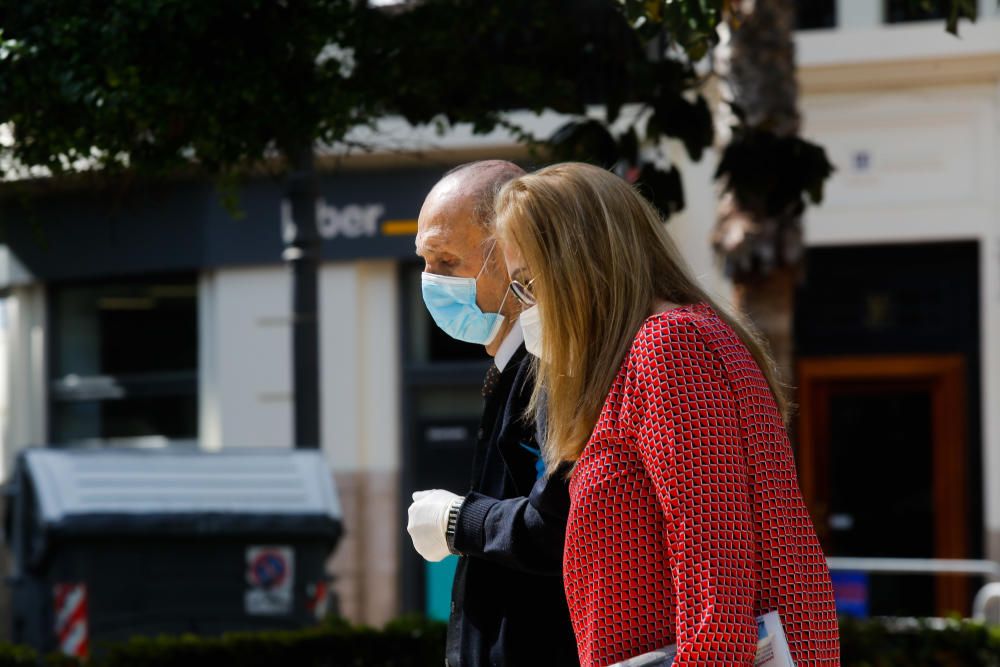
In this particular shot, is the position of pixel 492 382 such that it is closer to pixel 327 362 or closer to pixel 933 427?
pixel 933 427

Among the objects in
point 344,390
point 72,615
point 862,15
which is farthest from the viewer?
point 344,390

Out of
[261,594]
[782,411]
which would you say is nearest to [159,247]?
[261,594]

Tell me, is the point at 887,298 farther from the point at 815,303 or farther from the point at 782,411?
the point at 782,411

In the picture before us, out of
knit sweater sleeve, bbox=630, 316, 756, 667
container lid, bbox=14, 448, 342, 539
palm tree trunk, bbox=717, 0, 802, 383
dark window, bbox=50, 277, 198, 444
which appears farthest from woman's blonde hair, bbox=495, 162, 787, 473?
dark window, bbox=50, 277, 198, 444

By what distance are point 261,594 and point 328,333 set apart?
19.4 feet

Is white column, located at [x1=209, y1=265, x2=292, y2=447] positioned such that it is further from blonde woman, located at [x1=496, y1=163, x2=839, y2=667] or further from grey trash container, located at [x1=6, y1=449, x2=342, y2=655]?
blonde woman, located at [x1=496, y1=163, x2=839, y2=667]

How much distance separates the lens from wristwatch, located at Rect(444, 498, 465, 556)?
2580 mm

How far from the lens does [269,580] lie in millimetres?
7223

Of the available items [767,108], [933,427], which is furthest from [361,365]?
[767,108]

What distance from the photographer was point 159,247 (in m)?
13.4

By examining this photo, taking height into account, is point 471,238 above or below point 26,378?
above

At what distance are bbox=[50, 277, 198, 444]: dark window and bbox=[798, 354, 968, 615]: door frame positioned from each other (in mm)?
5476

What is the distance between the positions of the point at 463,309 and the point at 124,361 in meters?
11.8

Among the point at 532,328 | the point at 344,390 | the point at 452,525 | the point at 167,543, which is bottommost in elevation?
the point at 167,543
